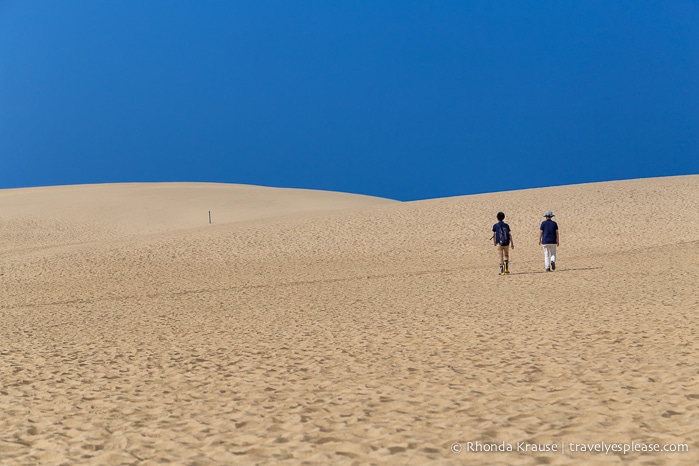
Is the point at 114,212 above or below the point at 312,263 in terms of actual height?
above

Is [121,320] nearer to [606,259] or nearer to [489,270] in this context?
[489,270]

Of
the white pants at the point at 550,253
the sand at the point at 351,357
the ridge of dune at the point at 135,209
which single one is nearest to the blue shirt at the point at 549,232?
the white pants at the point at 550,253

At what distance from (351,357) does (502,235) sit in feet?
36.6

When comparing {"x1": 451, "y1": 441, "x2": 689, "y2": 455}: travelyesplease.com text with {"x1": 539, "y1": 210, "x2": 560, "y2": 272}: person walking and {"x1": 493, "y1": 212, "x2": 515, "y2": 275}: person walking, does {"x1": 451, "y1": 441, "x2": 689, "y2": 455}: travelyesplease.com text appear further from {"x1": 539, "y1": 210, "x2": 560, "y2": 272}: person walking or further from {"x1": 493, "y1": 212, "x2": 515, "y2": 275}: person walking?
{"x1": 539, "y1": 210, "x2": 560, "y2": 272}: person walking

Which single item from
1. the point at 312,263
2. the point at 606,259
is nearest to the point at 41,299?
the point at 312,263

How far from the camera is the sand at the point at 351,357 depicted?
5.79m

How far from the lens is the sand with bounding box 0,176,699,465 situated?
5.79 meters

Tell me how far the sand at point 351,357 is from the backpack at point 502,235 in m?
1.08

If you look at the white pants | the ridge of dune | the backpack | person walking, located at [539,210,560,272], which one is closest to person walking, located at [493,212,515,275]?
the backpack

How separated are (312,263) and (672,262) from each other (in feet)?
39.0

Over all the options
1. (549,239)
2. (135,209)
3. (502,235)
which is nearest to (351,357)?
(502,235)

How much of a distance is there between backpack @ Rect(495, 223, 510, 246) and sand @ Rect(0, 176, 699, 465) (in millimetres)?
1081

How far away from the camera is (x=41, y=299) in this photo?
17953 millimetres

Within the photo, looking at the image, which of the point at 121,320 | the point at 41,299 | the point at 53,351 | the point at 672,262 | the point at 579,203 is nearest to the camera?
the point at 53,351
